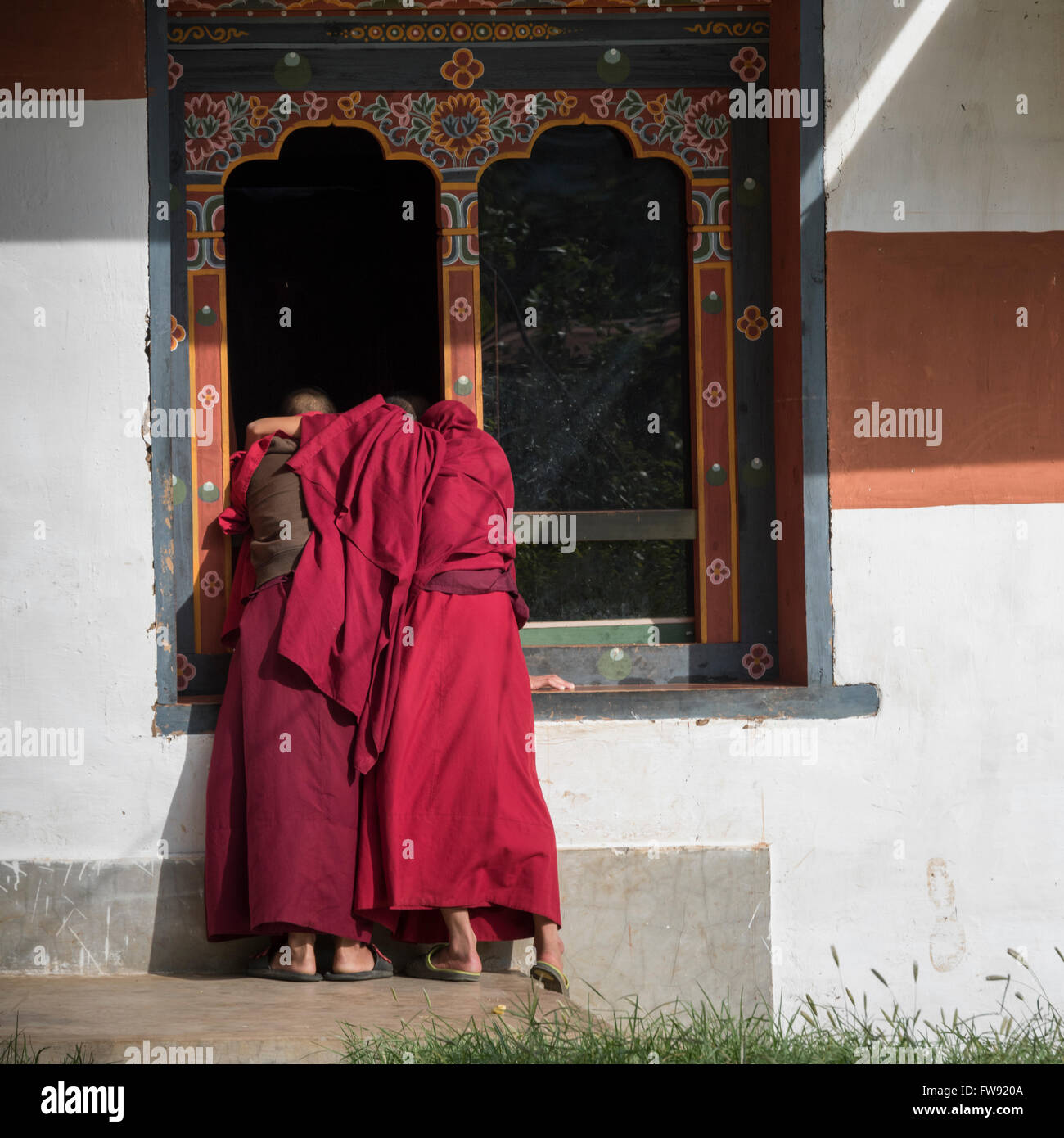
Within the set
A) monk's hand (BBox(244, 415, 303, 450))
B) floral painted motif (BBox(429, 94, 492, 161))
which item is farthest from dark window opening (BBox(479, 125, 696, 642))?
monk's hand (BBox(244, 415, 303, 450))

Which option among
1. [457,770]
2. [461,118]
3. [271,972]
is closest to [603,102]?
[461,118]

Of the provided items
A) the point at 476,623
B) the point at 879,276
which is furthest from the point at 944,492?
the point at 476,623

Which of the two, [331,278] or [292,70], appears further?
[331,278]

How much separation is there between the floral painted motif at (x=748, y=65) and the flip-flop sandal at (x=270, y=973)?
10.5ft

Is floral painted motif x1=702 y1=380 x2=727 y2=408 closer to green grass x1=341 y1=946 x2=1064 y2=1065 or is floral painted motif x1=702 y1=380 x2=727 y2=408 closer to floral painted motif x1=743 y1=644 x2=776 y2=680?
floral painted motif x1=743 y1=644 x2=776 y2=680

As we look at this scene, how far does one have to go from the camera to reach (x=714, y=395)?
4246 mm

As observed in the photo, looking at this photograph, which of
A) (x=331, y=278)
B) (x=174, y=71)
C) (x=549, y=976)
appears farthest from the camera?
(x=331, y=278)

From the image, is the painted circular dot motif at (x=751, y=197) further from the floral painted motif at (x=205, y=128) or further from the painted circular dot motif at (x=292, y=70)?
the floral painted motif at (x=205, y=128)

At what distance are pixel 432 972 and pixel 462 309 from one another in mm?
2139

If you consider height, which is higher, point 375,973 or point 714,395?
point 714,395

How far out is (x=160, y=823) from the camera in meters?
3.80

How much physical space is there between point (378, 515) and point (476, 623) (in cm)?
43

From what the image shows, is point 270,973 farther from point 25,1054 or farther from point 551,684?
point 551,684
